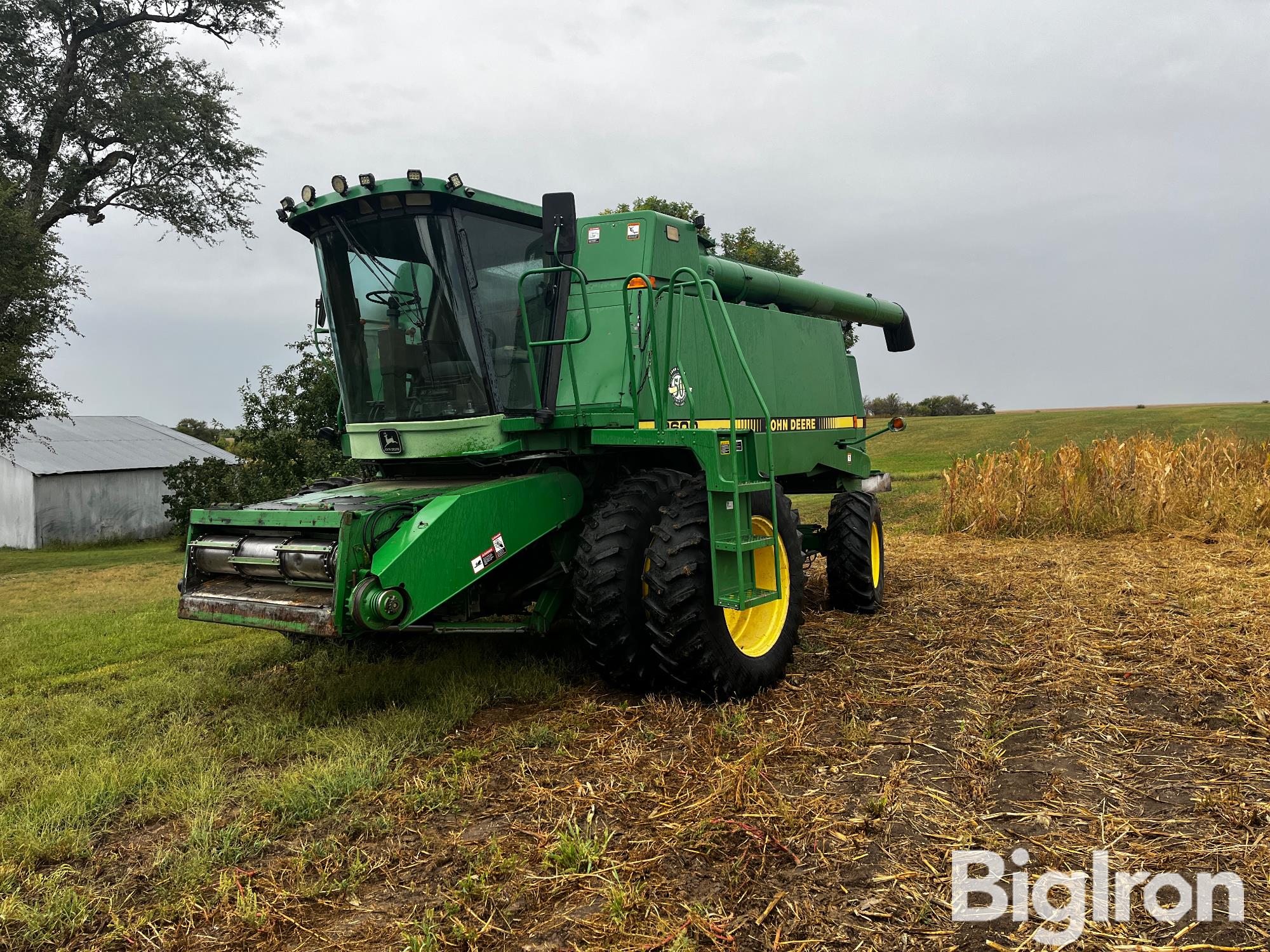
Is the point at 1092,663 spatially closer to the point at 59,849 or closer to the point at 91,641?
the point at 59,849

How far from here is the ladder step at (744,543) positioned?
4.79 meters

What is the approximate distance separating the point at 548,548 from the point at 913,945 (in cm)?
328

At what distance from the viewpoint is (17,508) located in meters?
24.7

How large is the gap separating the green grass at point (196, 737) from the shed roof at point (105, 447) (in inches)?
769

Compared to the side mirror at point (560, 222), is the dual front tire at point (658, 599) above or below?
below

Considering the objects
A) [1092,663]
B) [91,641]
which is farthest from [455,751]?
[91,641]

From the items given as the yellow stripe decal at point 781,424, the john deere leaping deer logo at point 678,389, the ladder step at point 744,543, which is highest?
the john deere leaping deer logo at point 678,389

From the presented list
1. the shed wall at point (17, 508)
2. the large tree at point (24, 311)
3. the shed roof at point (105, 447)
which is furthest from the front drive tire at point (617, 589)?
the shed wall at point (17, 508)

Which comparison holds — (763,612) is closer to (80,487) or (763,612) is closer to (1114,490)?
(1114,490)

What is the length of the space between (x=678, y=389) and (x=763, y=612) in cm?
146

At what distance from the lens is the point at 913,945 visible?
2713 mm

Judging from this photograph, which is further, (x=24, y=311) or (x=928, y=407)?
(x=928, y=407)

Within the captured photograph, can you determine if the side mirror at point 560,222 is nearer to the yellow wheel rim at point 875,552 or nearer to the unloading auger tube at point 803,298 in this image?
the unloading auger tube at point 803,298

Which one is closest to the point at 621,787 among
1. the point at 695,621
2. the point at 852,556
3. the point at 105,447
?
the point at 695,621
